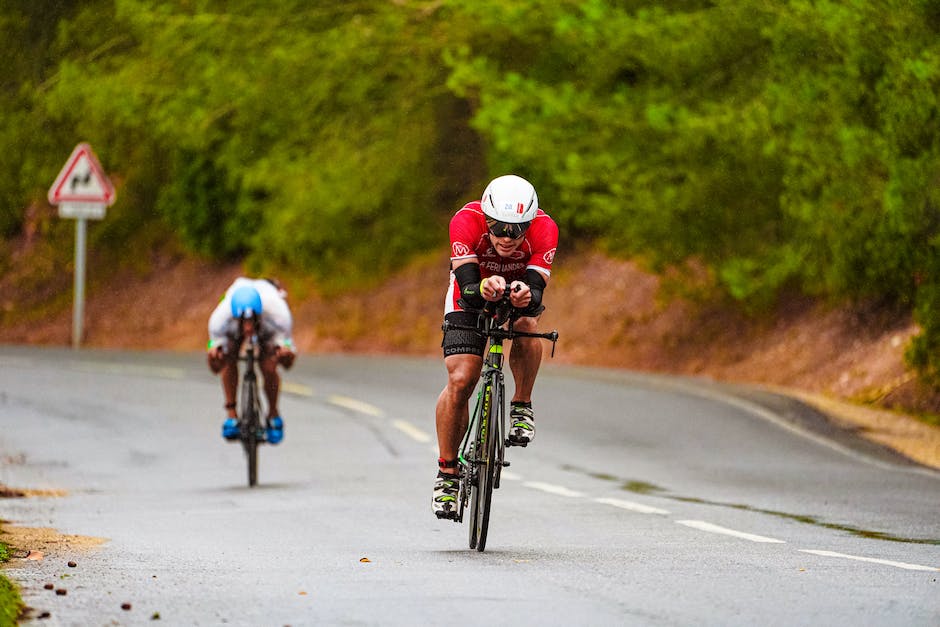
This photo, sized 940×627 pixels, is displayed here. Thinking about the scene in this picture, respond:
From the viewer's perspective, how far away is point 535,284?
10.0 m

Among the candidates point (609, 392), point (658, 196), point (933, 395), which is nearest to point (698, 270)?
point (658, 196)

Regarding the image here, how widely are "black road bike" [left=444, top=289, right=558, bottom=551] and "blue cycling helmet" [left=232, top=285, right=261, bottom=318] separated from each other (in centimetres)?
580

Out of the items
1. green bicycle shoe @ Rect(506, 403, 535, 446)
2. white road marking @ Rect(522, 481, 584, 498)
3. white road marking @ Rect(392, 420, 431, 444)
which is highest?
green bicycle shoe @ Rect(506, 403, 535, 446)

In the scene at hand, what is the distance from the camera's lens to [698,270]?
3114cm

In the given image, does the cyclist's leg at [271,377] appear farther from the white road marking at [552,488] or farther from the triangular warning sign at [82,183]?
the triangular warning sign at [82,183]

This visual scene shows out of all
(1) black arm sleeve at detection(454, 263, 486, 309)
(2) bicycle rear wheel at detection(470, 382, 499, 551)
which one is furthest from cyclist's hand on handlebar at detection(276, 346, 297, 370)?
(1) black arm sleeve at detection(454, 263, 486, 309)

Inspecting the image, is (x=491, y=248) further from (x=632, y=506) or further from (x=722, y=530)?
(x=632, y=506)

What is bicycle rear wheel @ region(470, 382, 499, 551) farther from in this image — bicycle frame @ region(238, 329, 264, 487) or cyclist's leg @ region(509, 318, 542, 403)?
bicycle frame @ region(238, 329, 264, 487)

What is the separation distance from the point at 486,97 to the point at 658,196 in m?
2.82

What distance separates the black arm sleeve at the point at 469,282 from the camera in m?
9.95

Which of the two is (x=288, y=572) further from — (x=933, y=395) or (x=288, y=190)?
(x=288, y=190)

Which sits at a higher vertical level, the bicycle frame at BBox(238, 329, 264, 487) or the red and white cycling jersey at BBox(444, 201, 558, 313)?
the red and white cycling jersey at BBox(444, 201, 558, 313)

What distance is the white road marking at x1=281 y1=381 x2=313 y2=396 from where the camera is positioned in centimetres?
2505

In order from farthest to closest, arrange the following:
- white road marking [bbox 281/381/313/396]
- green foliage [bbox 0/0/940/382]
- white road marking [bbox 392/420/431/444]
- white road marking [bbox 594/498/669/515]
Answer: white road marking [bbox 281/381/313/396] < green foliage [bbox 0/0/940/382] < white road marking [bbox 392/420/431/444] < white road marking [bbox 594/498/669/515]
